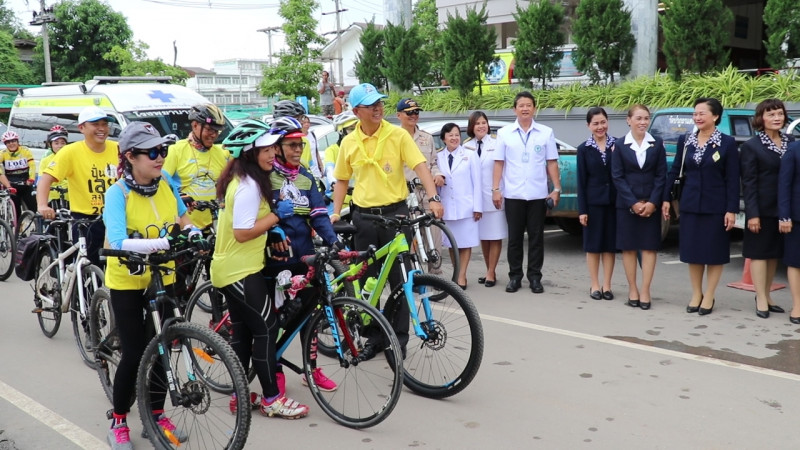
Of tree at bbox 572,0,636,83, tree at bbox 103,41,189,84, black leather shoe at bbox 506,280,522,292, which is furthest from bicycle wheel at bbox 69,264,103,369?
tree at bbox 103,41,189,84

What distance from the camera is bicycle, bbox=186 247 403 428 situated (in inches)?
175

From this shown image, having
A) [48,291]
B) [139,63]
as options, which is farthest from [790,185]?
[139,63]

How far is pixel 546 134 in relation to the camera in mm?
7879

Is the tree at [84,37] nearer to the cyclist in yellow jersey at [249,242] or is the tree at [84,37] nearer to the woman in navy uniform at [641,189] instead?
the woman in navy uniform at [641,189]

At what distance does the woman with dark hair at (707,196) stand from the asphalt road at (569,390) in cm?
49

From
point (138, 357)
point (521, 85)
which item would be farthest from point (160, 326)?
point (521, 85)

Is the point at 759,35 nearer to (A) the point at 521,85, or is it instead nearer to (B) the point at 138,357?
(A) the point at 521,85

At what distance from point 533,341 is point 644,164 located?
7.01 feet

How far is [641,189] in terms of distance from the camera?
7.23 meters

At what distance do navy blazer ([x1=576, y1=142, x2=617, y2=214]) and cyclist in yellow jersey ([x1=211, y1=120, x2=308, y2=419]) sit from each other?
3.89 meters

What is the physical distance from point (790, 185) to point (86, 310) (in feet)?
19.0

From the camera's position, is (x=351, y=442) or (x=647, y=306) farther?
(x=647, y=306)

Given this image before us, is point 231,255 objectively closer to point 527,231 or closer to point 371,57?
point 527,231

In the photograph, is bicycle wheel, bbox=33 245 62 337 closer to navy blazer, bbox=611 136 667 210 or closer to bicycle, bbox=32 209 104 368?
bicycle, bbox=32 209 104 368
